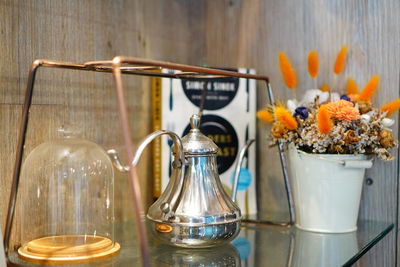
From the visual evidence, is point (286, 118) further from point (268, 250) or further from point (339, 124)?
point (268, 250)

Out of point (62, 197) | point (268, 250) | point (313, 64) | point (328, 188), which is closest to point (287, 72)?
point (313, 64)

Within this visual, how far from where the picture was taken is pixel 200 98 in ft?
4.41

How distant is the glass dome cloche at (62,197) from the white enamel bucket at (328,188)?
1.43 feet

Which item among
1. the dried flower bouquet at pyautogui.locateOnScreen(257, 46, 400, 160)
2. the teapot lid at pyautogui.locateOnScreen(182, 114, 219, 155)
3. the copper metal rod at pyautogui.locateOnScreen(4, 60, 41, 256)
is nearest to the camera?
the copper metal rod at pyautogui.locateOnScreen(4, 60, 41, 256)

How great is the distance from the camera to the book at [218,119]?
4.29 ft

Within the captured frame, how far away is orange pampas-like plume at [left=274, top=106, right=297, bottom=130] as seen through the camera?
1.15 m

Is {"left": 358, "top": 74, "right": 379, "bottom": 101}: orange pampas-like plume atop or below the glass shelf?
atop

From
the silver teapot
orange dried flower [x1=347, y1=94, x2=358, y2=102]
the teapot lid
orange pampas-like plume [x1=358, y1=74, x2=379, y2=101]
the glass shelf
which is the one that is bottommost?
the glass shelf

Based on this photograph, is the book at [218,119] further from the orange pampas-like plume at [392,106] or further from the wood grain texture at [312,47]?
the orange pampas-like plume at [392,106]

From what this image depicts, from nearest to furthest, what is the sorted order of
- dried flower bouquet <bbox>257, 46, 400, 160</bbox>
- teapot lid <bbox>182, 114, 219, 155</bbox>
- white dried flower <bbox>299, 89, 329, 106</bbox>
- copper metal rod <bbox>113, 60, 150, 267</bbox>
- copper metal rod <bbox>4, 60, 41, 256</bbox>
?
copper metal rod <bbox>113, 60, 150, 267</bbox> < copper metal rod <bbox>4, 60, 41, 256</bbox> < teapot lid <bbox>182, 114, 219, 155</bbox> < dried flower bouquet <bbox>257, 46, 400, 160</bbox> < white dried flower <bbox>299, 89, 329, 106</bbox>

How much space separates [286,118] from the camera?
3.76ft

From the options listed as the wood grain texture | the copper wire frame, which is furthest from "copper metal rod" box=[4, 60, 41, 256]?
the wood grain texture

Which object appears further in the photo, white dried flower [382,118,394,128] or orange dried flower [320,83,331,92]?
orange dried flower [320,83,331,92]

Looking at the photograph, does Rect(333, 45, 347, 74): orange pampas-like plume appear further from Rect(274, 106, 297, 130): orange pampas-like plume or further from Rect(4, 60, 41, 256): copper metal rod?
Rect(4, 60, 41, 256): copper metal rod
